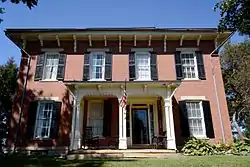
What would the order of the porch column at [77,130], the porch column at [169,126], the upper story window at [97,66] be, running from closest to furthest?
the porch column at [169,126] < the porch column at [77,130] < the upper story window at [97,66]

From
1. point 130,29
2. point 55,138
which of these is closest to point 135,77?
point 130,29

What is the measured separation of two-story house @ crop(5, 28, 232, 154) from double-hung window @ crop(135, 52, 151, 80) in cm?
6

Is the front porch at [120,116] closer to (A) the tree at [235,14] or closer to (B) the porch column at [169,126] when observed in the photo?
(B) the porch column at [169,126]

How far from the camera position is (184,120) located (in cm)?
1352

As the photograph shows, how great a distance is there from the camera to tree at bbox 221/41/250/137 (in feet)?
76.5

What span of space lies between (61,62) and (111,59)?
9.81ft

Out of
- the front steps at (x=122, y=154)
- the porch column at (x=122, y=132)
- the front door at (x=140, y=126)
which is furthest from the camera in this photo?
the front door at (x=140, y=126)

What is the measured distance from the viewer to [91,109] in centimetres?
1402

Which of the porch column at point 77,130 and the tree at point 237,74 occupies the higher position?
the tree at point 237,74

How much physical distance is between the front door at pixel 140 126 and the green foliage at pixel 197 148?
2452mm

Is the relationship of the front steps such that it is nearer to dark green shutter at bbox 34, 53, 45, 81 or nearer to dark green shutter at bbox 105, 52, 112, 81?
dark green shutter at bbox 105, 52, 112, 81

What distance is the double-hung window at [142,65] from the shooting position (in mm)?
Answer: 14641

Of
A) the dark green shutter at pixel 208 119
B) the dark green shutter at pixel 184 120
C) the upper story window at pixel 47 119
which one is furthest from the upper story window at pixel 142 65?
the upper story window at pixel 47 119

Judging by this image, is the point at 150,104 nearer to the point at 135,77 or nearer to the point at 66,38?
the point at 135,77
